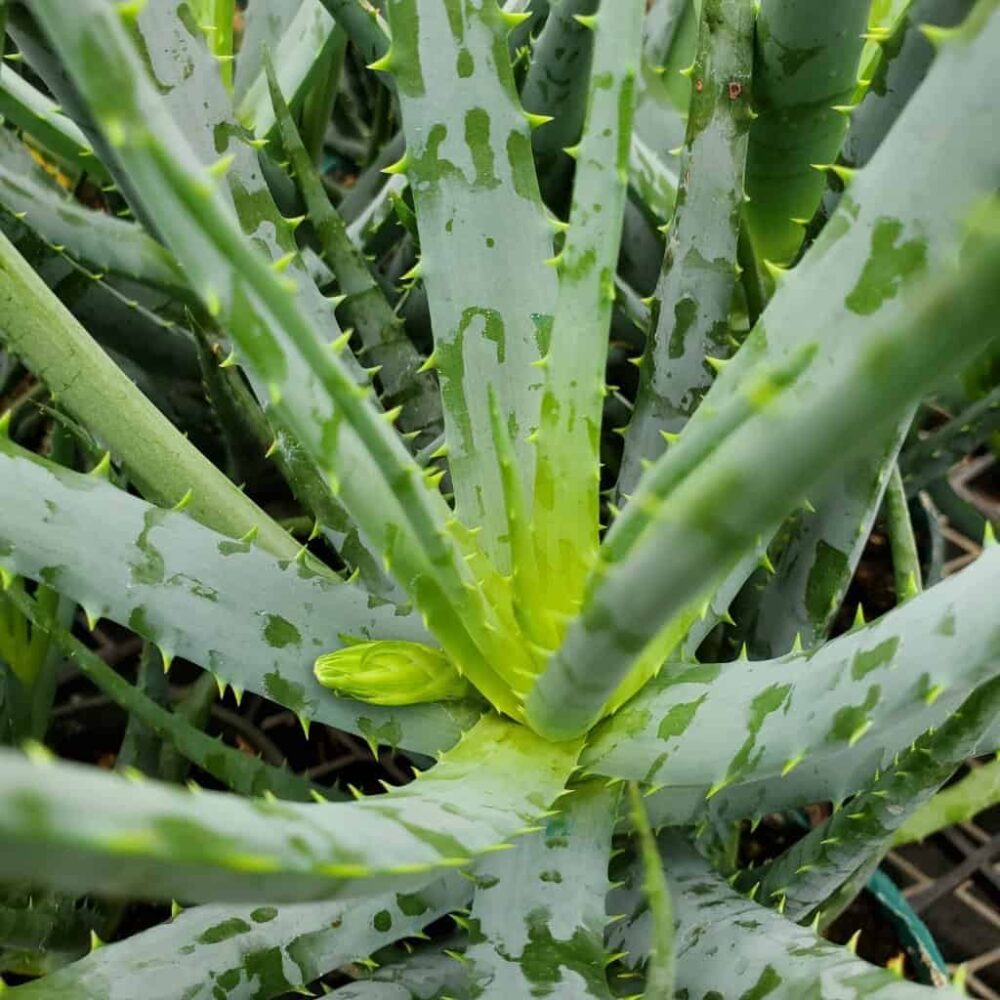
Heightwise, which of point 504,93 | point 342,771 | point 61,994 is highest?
point 504,93

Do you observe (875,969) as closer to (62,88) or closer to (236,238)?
(236,238)

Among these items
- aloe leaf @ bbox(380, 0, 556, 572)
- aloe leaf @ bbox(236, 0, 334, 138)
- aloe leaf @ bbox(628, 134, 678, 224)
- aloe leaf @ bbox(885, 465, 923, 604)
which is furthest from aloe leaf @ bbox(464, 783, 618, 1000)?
aloe leaf @ bbox(236, 0, 334, 138)

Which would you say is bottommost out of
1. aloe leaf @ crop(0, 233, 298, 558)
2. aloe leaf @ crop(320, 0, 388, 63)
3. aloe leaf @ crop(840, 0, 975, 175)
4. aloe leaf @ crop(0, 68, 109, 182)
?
aloe leaf @ crop(0, 233, 298, 558)

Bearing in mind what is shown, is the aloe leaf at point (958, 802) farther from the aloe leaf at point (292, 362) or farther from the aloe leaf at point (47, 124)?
the aloe leaf at point (47, 124)

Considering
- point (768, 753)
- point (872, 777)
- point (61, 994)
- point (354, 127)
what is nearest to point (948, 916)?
point (872, 777)

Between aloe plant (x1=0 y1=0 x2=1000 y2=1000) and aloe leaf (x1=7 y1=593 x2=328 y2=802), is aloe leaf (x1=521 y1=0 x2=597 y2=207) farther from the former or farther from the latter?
aloe leaf (x1=7 y1=593 x2=328 y2=802)

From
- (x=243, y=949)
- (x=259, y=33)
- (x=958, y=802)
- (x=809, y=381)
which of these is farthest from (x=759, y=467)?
(x=259, y=33)
